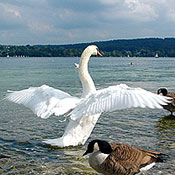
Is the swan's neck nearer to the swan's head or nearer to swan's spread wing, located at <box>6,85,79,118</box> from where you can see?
the swan's head

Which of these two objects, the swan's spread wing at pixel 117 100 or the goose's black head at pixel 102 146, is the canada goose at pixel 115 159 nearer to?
the goose's black head at pixel 102 146

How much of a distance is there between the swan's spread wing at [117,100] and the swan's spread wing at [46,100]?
0.54 metres

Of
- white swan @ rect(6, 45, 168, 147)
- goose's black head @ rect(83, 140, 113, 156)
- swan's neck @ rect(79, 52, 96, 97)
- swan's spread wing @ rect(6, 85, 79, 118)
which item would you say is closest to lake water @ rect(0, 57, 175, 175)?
white swan @ rect(6, 45, 168, 147)

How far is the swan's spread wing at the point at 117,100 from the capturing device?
5.42m

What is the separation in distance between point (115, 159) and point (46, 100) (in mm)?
2887

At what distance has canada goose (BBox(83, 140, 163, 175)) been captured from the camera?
546 cm

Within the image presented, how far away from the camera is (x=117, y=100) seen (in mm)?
A: 5914

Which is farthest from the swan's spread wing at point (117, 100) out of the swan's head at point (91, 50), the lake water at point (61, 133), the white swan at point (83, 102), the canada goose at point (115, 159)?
the swan's head at point (91, 50)

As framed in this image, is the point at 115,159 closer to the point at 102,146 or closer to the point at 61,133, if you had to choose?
the point at 102,146

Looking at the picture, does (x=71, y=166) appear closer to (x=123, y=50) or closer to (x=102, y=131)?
(x=102, y=131)

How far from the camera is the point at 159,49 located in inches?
6491

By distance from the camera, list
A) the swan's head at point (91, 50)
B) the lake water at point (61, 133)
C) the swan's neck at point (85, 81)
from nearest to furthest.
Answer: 1. the lake water at point (61, 133)
2. the swan's neck at point (85, 81)
3. the swan's head at point (91, 50)

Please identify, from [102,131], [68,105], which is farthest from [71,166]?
[102,131]

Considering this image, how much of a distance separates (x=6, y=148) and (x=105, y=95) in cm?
318
